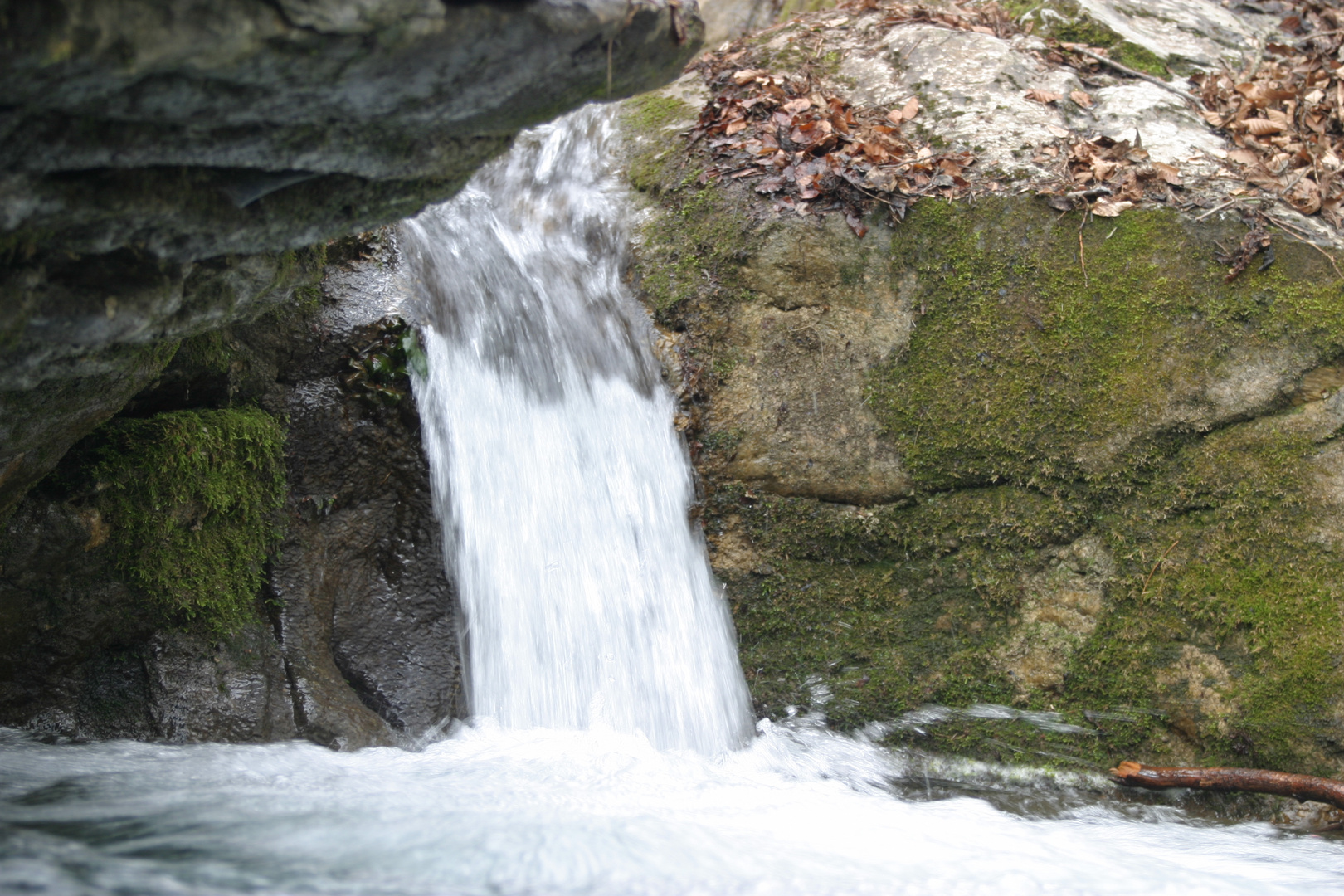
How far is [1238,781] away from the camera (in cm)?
397

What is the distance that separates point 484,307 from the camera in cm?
474

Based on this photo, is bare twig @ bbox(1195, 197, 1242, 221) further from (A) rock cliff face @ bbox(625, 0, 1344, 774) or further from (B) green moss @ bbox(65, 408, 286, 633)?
(B) green moss @ bbox(65, 408, 286, 633)

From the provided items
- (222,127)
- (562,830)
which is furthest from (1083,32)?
(562,830)

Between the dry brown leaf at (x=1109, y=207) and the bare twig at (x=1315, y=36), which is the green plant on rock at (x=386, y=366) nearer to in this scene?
the dry brown leaf at (x=1109, y=207)

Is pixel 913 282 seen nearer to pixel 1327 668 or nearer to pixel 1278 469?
pixel 1278 469

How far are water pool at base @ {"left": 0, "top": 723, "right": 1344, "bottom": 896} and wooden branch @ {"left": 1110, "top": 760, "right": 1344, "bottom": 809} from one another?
0.46ft

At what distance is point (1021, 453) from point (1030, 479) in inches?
5.5

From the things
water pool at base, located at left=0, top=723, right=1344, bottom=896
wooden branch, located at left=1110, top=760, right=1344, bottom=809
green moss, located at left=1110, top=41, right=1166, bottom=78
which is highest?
green moss, located at left=1110, top=41, right=1166, bottom=78

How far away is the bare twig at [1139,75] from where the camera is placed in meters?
5.46

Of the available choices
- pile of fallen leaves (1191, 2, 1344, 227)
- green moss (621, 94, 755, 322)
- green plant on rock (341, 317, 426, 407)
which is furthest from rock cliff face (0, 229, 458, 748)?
pile of fallen leaves (1191, 2, 1344, 227)

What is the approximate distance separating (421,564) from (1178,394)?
392 centimetres

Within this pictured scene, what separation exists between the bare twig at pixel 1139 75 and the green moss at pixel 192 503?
5.50 metres

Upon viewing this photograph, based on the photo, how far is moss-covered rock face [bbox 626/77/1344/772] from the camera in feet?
13.9

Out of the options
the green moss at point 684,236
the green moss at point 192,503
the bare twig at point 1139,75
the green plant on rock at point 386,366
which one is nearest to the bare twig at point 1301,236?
the bare twig at point 1139,75
